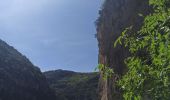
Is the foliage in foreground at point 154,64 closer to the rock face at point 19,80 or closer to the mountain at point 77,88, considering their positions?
the rock face at point 19,80

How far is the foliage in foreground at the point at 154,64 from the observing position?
19.6 feet

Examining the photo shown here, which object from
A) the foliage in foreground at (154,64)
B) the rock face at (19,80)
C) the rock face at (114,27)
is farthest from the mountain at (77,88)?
the foliage in foreground at (154,64)

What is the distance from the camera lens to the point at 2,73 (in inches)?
3996

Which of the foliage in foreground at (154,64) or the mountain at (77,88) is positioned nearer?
the foliage in foreground at (154,64)

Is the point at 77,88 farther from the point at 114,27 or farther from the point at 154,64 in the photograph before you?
the point at 154,64

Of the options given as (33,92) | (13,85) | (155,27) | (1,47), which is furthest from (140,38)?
(1,47)

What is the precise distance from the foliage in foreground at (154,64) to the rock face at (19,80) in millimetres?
88232

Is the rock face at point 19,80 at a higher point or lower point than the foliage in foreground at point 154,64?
higher

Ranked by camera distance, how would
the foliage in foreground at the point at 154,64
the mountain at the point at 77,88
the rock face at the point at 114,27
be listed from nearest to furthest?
1. the foliage in foreground at the point at 154,64
2. the rock face at the point at 114,27
3. the mountain at the point at 77,88

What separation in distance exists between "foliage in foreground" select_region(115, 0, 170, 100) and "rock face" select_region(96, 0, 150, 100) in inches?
1140

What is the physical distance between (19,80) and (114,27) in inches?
2548

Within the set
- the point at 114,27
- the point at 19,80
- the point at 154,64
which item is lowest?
the point at 154,64

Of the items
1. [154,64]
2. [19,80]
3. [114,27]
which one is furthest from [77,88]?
[154,64]

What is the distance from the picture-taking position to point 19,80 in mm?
104250
